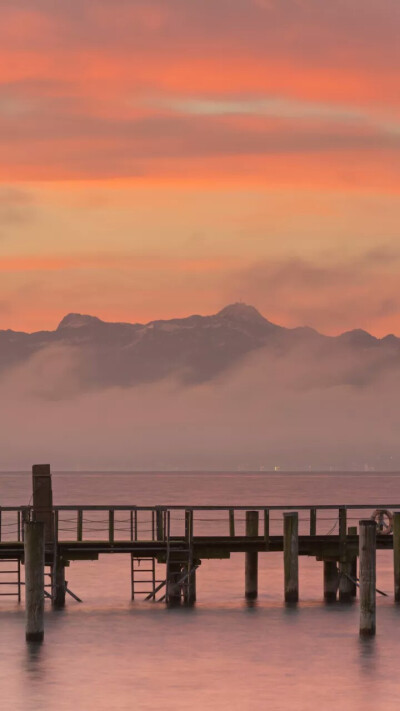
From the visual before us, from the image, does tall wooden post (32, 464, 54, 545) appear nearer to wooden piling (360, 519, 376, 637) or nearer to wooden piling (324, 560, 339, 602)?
wooden piling (324, 560, 339, 602)

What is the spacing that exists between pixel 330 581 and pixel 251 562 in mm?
2864

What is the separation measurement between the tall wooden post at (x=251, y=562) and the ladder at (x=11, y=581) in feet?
25.4

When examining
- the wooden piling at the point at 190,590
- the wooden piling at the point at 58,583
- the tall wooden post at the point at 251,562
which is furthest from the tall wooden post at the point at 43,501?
the tall wooden post at the point at 251,562

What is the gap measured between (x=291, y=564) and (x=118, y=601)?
10.6 meters

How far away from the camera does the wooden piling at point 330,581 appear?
51.2 metres

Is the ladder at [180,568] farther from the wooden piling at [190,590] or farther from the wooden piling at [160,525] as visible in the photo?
the wooden piling at [160,525]

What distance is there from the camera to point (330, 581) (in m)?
52.0

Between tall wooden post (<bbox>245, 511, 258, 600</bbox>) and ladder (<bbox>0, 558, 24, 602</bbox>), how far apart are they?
25.4 ft

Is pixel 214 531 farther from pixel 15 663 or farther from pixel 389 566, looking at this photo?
pixel 15 663

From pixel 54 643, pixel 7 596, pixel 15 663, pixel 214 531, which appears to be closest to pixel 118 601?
pixel 7 596

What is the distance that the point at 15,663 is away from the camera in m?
39.0

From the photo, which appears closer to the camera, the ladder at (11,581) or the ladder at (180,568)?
the ladder at (180,568)

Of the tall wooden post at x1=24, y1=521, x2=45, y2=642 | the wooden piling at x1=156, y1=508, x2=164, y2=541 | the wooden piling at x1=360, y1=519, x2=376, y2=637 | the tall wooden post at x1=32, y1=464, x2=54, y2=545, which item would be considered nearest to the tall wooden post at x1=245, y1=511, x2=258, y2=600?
A: the wooden piling at x1=156, y1=508, x2=164, y2=541

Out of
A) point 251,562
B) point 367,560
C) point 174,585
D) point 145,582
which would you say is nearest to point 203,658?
point 367,560
